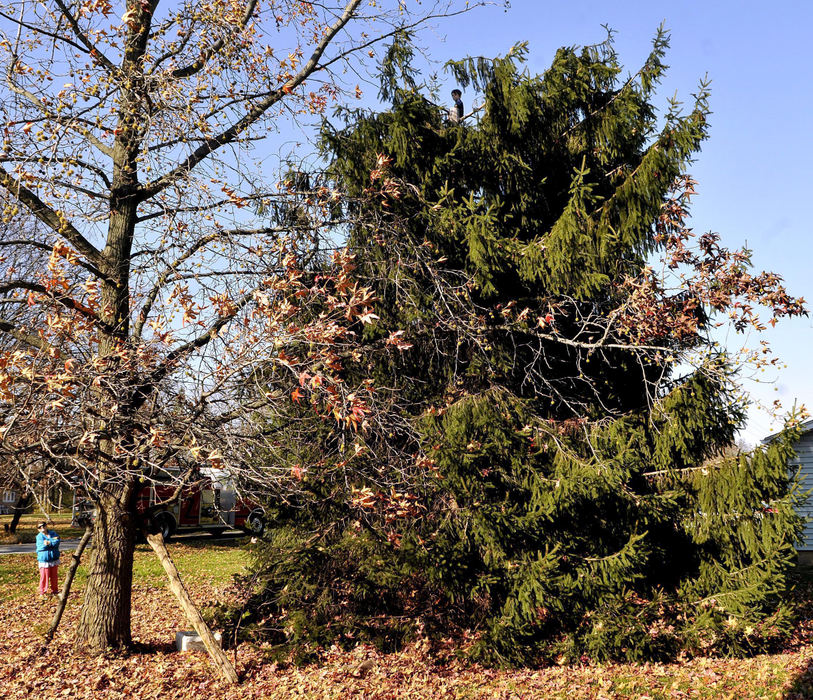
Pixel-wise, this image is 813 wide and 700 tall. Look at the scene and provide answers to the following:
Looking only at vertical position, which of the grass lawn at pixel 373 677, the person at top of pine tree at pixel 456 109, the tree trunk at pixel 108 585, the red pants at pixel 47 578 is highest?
the person at top of pine tree at pixel 456 109

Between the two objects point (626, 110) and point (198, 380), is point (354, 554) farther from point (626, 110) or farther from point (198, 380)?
point (626, 110)

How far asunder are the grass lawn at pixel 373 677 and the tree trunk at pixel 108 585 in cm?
23

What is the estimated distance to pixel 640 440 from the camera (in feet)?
28.3

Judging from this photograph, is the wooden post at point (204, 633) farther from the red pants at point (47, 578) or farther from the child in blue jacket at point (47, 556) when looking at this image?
the red pants at point (47, 578)

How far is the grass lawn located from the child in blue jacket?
4034 mm

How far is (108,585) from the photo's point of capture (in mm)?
8320

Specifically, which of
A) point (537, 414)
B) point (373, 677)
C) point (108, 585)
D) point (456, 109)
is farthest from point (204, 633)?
point (456, 109)

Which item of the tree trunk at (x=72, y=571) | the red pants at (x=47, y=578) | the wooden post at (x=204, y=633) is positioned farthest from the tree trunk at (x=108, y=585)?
the red pants at (x=47, y=578)

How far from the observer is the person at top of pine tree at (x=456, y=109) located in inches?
378

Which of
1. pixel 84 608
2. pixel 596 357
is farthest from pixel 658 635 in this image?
pixel 84 608

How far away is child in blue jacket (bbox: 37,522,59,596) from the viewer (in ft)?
43.1

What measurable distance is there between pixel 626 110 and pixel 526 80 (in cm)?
139

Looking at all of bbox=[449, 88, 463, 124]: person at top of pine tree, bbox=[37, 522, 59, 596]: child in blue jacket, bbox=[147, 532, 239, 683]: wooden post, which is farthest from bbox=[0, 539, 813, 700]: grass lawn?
bbox=[449, 88, 463, 124]: person at top of pine tree

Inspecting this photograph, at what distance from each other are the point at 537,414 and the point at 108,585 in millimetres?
5934
